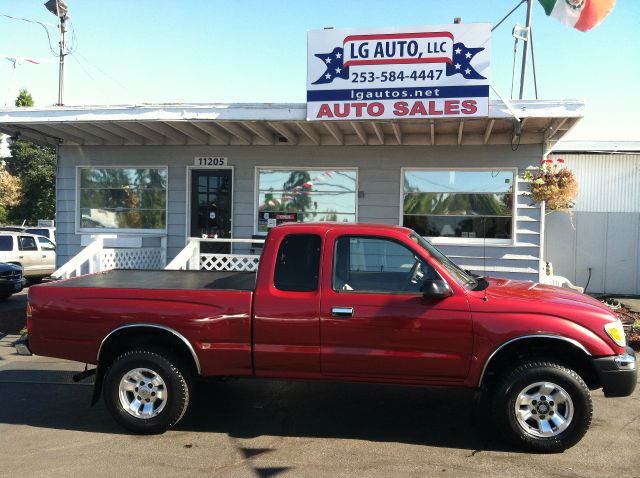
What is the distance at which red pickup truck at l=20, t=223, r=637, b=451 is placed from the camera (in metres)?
4.41

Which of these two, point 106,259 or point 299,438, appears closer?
point 299,438

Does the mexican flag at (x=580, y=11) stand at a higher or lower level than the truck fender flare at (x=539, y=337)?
higher

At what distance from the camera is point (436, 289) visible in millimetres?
4406

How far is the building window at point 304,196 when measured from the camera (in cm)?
1045

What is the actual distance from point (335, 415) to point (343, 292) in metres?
1.50

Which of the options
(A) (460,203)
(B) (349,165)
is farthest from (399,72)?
(A) (460,203)

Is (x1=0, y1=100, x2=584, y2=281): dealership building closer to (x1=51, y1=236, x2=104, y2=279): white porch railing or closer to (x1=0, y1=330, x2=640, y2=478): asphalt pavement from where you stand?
(x1=51, y1=236, x2=104, y2=279): white porch railing

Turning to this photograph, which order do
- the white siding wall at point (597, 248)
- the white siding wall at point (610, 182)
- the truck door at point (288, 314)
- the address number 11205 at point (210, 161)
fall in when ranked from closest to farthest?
1. the truck door at point (288, 314)
2. the address number 11205 at point (210, 161)
3. the white siding wall at point (597, 248)
4. the white siding wall at point (610, 182)

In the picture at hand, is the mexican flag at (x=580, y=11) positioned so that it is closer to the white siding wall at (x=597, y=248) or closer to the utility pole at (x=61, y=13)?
the white siding wall at (x=597, y=248)

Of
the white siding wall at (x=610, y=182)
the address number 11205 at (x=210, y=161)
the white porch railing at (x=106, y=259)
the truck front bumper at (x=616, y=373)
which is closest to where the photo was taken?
the truck front bumper at (x=616, y=373)

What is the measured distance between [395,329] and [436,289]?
1.57 feet

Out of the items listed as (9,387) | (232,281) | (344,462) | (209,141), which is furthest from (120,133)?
(344,462)

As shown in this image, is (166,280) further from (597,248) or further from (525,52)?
(597,248)

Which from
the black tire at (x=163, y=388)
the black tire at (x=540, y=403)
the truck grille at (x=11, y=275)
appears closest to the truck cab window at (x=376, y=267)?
the black tire at (x=540, y=403)
